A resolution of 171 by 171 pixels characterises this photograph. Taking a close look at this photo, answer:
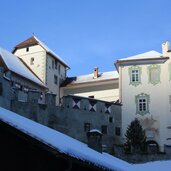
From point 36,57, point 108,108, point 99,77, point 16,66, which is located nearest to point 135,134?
point 108,108

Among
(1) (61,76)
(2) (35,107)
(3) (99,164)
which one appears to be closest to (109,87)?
(1) (61,76)

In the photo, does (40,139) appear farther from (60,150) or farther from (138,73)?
(138,73)

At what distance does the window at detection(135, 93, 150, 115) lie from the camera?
43.0 m

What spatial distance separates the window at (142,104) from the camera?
43.0 m

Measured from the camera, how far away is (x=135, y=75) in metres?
44.3

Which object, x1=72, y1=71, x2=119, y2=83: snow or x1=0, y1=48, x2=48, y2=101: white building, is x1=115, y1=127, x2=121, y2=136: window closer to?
x1=0, y1=48, x2=48, y2=101: white building

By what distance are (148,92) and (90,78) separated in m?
13.9

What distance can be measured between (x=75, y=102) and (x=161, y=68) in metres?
9.63

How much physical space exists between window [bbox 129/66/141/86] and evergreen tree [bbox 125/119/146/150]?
5216mm

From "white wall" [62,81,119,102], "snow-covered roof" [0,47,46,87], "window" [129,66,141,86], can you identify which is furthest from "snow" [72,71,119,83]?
"window" [129,66,141,86]

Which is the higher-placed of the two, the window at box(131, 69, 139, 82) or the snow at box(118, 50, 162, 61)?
the snow at box(118, 50, 162, 61)

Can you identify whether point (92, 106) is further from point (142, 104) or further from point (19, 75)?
point (19, 75)

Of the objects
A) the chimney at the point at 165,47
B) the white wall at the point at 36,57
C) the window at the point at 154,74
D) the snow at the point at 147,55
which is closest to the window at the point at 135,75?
the window at the point at 154,74

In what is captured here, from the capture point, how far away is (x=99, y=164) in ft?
34.0
